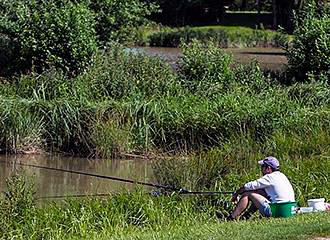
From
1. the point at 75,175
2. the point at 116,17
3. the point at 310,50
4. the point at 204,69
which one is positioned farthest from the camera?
the point at 116,17

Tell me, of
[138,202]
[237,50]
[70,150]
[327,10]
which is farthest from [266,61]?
[138,202]

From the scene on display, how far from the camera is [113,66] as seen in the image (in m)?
19.9

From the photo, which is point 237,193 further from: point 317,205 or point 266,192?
point 317,205

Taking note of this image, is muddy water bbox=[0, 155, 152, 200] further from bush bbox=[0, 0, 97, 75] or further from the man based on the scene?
bush bbox=[0, 0, 97, 75]

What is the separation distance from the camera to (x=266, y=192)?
1061 cm

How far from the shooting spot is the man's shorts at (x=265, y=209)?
10.3 metres

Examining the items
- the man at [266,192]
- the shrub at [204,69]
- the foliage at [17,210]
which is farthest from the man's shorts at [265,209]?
the shrub at [204,69]

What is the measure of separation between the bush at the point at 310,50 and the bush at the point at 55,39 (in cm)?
538

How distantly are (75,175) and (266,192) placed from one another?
6.36 metres

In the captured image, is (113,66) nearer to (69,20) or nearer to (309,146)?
(69,20)

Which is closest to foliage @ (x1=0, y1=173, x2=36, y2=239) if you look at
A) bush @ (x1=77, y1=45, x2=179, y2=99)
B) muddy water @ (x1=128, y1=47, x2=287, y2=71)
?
bush @ (x1=77, y1=45, x2=179, y2=99)

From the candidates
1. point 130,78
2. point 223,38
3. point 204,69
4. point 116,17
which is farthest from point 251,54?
point 130,78

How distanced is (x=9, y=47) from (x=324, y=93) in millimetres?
8747

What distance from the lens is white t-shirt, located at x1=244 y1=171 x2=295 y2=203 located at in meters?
10.5
